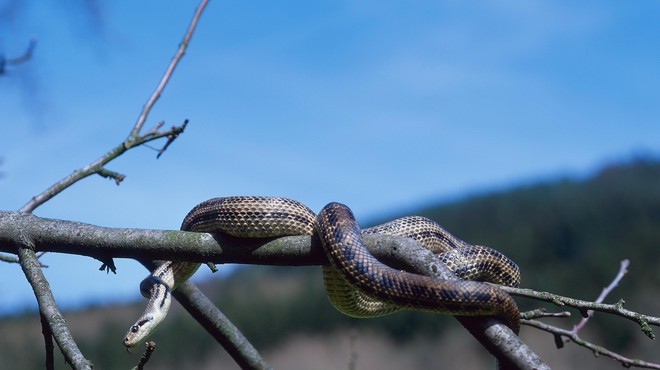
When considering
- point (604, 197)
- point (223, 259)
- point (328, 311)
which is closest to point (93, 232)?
point (223, 259)

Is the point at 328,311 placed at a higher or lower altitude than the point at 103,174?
lower

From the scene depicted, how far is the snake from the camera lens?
2.95 m

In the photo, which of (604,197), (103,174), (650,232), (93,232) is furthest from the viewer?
(604,197)

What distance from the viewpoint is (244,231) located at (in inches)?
130

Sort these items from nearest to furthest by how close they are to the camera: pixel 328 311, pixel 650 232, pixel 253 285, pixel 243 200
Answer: pixel 243 200 → pixel 650 232 → pixel 328 311 → pixel 253 285

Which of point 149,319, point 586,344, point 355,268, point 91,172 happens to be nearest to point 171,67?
point 91,172

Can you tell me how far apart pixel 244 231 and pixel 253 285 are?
89.7 feet

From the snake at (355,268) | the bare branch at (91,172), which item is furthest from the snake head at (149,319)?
the bare branch at (91,172)

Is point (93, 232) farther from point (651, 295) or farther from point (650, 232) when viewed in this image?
point (650, 232)

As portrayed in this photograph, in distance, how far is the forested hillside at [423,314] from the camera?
21312 millimetres

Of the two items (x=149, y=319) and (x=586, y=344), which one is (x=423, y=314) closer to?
(x=149, y=319)

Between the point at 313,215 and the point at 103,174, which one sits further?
the point at 103,174

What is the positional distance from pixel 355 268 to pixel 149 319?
5.58 feet

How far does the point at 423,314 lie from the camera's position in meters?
23.6
